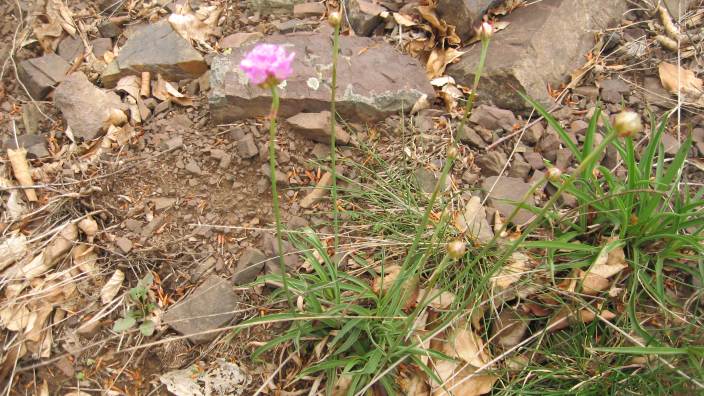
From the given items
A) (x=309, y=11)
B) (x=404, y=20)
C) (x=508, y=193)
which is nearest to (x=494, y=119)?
(x=508, y=193)

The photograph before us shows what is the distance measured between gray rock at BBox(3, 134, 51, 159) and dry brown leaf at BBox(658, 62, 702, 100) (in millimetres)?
3262

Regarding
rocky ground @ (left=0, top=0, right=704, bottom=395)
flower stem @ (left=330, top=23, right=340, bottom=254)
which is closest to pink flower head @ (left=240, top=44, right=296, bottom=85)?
flower stem @ (left=330, top=23, right=340, bottom=254)

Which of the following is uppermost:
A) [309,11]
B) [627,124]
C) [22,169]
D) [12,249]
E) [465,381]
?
[627,124]

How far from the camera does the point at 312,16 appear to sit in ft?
10.4

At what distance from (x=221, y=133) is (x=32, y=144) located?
0.99 meters

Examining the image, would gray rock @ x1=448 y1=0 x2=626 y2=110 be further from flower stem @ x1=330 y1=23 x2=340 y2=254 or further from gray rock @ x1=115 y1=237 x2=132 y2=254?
gray rock @ x1=115 y1=237 x2=132 y2=254

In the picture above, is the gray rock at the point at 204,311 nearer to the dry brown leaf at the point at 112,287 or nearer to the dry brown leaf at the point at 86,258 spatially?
the dry brown leaf at the point at 112,287

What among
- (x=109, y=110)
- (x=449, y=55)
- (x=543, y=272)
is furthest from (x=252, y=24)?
(x=543, y=272)

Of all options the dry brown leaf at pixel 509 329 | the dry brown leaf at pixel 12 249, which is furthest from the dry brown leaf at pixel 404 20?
the dry brown leaf at pixel 12 249

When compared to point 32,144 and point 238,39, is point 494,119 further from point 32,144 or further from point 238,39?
point 32,144

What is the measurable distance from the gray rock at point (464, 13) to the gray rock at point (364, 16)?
0.36 metres

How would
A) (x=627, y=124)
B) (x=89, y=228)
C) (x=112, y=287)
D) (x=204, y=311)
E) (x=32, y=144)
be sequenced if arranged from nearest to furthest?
(x=627, y=124) < (x=204, y=311) < (x=112, y=287) < (x=89, y=228) < (x=32, y=144)

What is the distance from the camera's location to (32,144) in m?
2.70

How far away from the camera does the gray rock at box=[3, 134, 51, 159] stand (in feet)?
8.74
